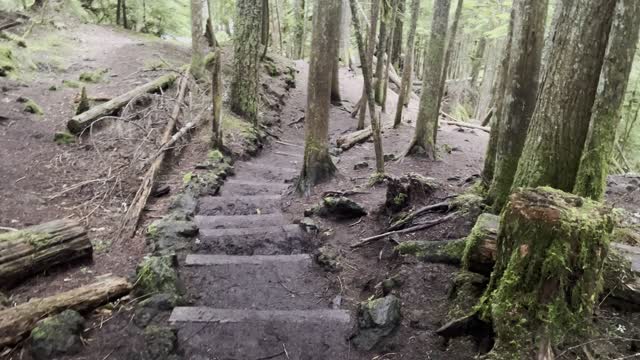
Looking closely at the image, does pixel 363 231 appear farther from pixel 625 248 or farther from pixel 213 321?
pixel 625 248

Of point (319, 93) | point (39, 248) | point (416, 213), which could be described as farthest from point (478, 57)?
point (39, 248)

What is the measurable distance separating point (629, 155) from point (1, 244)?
20783 mm

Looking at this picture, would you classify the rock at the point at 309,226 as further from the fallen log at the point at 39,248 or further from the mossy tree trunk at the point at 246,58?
the mossy tree trunk at the point at 246,58

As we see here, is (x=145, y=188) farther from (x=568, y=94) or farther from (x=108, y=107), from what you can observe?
(x=568, y=94)

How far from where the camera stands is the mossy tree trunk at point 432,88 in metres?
9.27

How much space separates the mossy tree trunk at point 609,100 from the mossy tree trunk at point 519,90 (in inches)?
46.9

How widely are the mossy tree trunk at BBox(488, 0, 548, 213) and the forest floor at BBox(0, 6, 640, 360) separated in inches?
25.7

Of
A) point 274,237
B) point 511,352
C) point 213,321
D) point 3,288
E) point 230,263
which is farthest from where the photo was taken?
point 274,237

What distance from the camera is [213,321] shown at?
454 cm

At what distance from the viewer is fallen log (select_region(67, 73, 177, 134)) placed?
8934 millimetres

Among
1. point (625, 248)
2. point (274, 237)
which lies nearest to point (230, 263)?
point (274, 237)

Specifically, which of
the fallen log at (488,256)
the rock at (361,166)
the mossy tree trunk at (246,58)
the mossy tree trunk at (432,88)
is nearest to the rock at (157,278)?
the fallen log at (488,256)

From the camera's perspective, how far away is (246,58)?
10.7m

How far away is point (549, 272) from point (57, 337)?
4.35 metres
